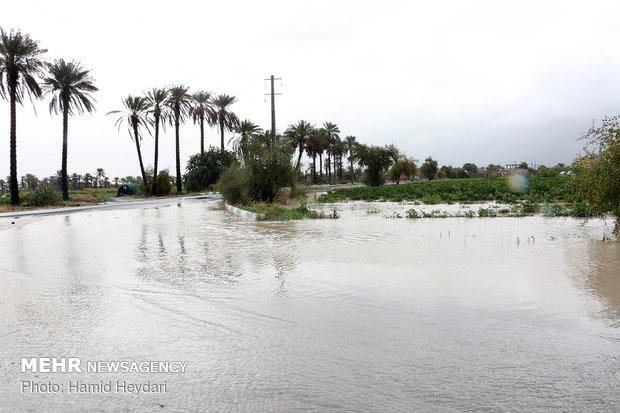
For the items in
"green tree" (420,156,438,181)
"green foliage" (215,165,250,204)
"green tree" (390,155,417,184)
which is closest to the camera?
"green foliage" (215,165,250,204)

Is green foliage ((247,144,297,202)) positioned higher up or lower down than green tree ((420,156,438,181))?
lower down

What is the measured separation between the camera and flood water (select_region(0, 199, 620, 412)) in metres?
3.38

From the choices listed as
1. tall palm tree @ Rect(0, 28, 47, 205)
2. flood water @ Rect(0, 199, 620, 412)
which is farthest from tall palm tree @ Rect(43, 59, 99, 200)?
flood water @ Rect(0, 199, 620, 412)

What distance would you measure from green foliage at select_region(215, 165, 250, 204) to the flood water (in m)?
16.2

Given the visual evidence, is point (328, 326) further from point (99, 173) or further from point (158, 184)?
point (99, 173)

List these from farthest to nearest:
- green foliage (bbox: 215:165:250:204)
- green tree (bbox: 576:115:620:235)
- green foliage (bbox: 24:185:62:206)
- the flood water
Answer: green foliage (bbox: 24:185:62:206) → green foliage (bbox: 215:165:250:204) → green tree (bbox: 576:115:620:235) → the flood water

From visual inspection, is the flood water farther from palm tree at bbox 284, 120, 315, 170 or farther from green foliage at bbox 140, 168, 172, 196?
palm tree at bbox 284, 120, 315, 170

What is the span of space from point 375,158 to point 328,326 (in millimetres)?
62449

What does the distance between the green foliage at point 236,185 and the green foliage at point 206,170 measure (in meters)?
29.0

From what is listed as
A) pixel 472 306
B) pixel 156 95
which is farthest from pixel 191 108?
pixel 472 306

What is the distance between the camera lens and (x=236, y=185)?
1100 inches

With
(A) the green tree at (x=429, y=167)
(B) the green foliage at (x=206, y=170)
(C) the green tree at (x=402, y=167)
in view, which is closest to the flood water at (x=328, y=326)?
(B) the green foliage at (x=206, y=170)

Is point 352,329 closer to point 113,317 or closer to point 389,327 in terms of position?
point 389,327

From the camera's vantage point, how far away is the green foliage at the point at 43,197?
105ft
